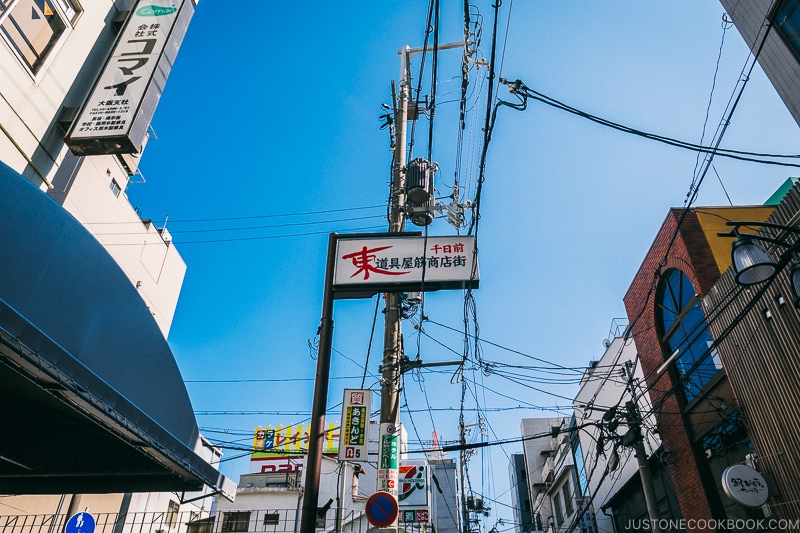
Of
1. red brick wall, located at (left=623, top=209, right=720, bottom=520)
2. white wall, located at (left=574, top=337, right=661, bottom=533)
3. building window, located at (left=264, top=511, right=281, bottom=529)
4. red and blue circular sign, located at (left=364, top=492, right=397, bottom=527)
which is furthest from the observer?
white wall, located at (left=574, top=337, right=661, bottom=533)

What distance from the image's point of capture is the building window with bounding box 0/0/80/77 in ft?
31.5

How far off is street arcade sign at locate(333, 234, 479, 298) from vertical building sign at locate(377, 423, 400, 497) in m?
2.61

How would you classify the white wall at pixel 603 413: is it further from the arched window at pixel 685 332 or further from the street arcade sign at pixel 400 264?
the street arcade sign at pixel 400 264

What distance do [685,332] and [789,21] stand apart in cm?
863

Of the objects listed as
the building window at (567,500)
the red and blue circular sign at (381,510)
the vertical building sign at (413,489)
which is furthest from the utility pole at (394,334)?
the building window at (567,500)

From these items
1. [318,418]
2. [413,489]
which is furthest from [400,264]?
[413,489]

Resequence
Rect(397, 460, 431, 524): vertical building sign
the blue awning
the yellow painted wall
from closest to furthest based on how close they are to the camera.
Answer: the blue awning, Rect(397, 460, 431, 524): vertical building sign, the yellow painted wall

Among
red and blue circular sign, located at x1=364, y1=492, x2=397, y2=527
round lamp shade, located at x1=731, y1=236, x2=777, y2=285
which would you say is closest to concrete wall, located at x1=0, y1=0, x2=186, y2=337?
red and blue circular sign, located at x1=364, y1=492, x2=397, y2=527

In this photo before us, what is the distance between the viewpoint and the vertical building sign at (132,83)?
10180mm

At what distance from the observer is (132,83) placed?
11.1 metres

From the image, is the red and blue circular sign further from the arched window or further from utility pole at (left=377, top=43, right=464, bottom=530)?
the arched window

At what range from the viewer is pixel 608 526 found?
23172 mm

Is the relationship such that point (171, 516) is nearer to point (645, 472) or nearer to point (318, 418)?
point (645, 472)

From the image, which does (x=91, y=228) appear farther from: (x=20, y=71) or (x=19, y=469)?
(x=19, y=469)
